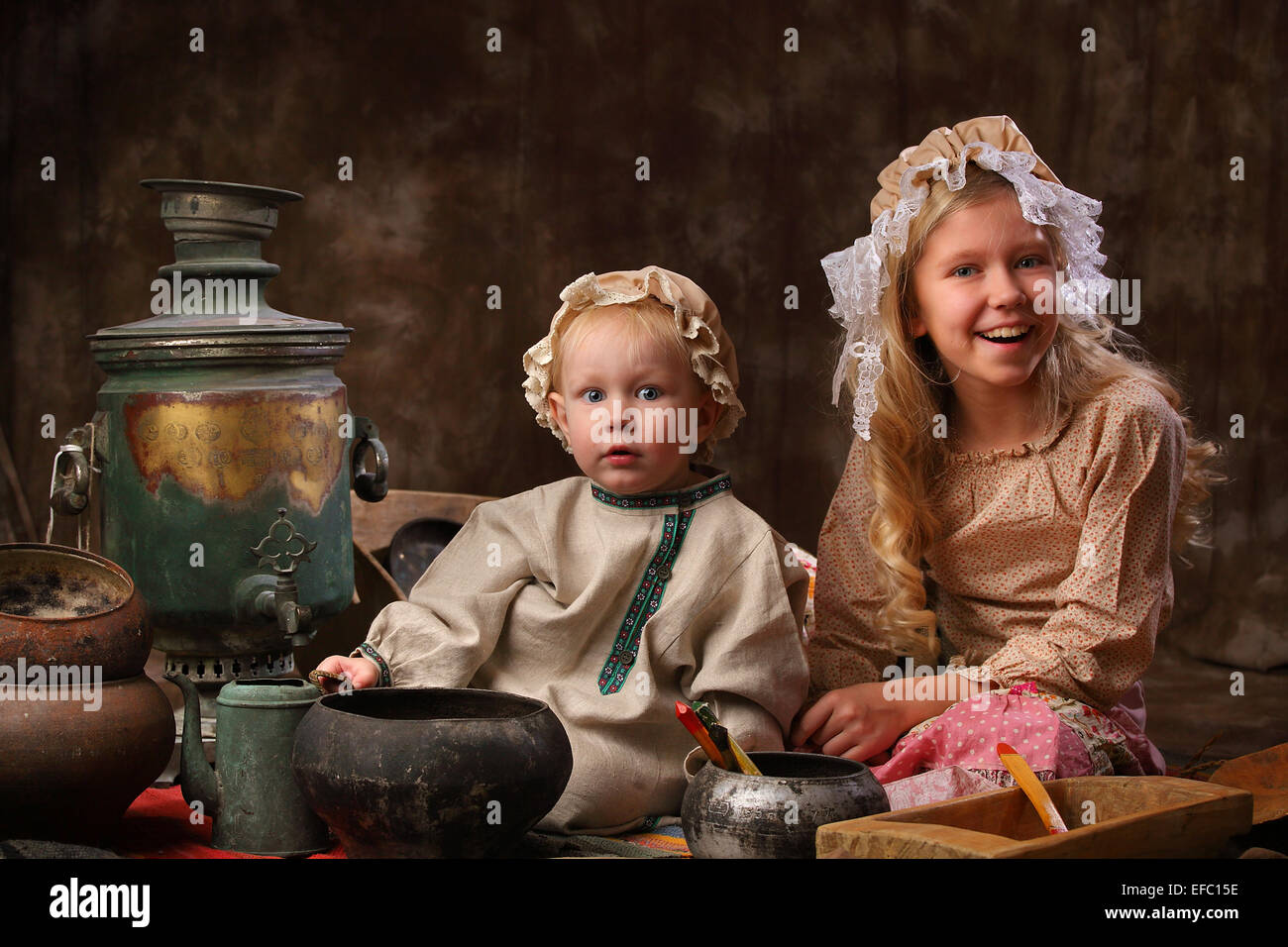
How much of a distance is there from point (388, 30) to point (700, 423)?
8.78 feet

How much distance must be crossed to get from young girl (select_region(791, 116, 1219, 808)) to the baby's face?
0.46 m

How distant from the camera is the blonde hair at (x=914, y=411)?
3.11 metres

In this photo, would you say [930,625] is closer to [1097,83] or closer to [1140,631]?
[1140,631]

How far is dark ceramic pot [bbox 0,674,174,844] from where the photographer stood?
2.51 metres

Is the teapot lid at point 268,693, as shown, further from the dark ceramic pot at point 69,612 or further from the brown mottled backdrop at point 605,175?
the brown mottled backdrop at point 605,175

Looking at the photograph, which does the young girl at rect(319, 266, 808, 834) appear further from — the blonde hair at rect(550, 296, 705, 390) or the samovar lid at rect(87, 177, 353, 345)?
the samovar lid at rect(87, 177, 353, 345)

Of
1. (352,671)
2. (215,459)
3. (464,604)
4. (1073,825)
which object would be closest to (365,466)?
(215,459)

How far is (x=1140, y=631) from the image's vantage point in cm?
293

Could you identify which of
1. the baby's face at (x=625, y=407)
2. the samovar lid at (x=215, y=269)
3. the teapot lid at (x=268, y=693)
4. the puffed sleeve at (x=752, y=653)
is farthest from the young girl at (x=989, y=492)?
the samovar lid at (x=215, y=269)

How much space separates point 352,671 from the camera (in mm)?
2746

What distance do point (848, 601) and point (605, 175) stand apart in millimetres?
2383

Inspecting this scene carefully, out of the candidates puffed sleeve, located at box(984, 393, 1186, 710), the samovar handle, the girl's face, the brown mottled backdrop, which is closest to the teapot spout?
the samovar handle

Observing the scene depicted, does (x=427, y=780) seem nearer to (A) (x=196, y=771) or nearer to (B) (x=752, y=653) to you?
(A) (x=196, y=771)

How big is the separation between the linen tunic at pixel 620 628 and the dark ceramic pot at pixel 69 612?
435mm
